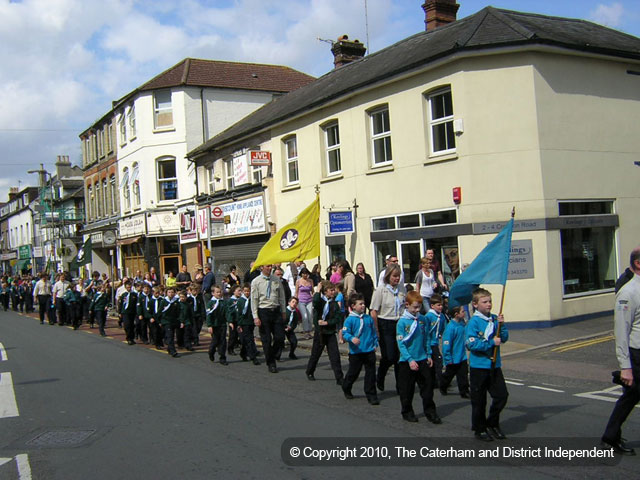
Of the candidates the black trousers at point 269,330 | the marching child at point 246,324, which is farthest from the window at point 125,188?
the black trousers at point 269,330

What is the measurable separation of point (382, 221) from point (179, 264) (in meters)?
15.8

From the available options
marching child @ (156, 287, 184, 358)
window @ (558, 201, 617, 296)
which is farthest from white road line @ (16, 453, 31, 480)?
window @ (558, 201, 617, 296)

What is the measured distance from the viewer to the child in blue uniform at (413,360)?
696cm

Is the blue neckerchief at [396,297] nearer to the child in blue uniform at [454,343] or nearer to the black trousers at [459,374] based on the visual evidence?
the child in blue uniform at [454,343]

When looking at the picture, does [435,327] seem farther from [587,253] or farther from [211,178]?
[211,178]

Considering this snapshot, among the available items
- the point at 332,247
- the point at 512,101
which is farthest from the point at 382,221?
the point at 512,101

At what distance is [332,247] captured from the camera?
62.5ft

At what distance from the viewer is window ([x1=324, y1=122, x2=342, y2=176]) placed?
19109 mm

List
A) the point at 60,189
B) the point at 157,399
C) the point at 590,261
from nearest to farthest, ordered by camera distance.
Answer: the point at 157,399 < the point at 590,261 < the point at 60,189

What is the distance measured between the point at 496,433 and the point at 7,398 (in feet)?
22.7

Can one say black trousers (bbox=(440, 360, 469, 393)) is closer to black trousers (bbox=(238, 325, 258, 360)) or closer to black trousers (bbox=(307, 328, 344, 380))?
black trousers (bbox=(307, 328, 344, 380))

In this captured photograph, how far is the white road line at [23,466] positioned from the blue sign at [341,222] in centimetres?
1169

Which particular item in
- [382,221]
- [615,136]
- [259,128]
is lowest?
[382,221]

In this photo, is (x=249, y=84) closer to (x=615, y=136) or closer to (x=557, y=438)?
(x=615, y=136)
